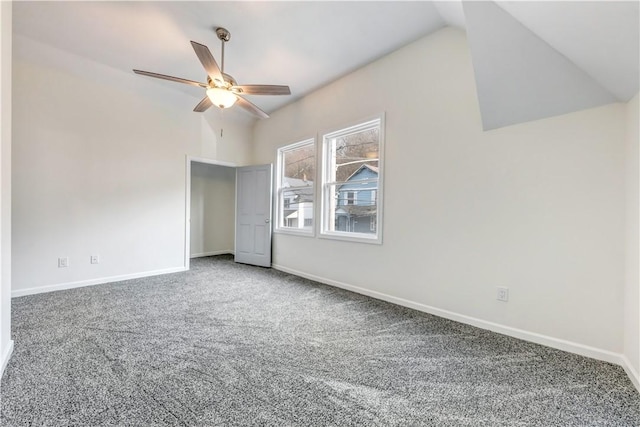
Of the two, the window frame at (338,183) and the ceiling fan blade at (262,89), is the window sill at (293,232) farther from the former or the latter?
the ceiling fan blade at (262,89)

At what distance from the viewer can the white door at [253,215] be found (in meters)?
4.97

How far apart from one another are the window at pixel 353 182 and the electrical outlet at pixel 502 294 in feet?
4.24

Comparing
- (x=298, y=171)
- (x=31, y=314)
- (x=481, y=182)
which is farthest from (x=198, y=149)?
(x=481, y=182)

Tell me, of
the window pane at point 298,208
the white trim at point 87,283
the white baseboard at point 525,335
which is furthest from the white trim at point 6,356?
the window pane at point 298,208

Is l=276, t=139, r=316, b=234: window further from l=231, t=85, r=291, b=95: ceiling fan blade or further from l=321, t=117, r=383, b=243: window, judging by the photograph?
l=231, t=85, r=291, b=95: ceiling fan blade

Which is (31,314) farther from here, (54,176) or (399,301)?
(399,301)

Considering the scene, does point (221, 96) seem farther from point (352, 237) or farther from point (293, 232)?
point (293, 232)

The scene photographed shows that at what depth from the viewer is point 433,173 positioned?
9.35 ft

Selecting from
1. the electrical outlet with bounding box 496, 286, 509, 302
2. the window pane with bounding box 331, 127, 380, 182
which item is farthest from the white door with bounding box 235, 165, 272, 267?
the electrical outlet with bounding box 496, 286, 509, 302

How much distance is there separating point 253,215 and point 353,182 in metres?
2.30

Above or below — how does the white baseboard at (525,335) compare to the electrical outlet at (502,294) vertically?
below

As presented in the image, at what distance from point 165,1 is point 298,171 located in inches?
108

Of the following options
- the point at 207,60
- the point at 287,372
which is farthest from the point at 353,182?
the point at 287,372

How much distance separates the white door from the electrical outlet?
352 cm
